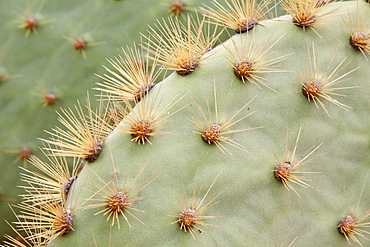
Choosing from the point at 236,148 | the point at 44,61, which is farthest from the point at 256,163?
the point at 44,61

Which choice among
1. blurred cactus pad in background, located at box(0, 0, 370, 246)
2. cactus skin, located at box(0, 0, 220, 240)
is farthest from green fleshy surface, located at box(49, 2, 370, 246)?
cactus skin, located at box(0, 0, 220, 240)

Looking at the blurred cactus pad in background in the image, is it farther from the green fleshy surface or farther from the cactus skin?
the cactus skin

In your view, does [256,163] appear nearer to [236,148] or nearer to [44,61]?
[236,148]

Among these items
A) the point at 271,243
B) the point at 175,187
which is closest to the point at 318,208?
the point at 271,243

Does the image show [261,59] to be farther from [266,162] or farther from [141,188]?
[141,188]

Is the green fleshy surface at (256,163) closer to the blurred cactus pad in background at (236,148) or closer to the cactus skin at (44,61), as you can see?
the blurred cactus pad in background at (236,148)
